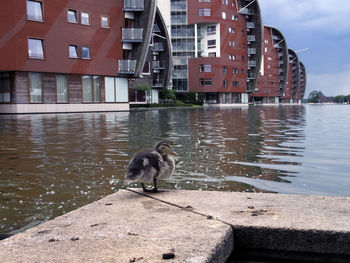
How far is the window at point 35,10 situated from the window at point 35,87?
15.6ft

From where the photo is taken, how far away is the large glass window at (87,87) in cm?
4022

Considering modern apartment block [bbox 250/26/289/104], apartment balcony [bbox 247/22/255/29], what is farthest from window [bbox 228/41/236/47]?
modern apartment block [bbox 250/26/289/104]

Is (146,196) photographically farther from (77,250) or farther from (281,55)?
(281,55)

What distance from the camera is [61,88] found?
125 feet

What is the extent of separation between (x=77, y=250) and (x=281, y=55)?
133001 mm

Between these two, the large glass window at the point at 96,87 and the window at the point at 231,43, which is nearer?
the large glass window at the point at 96,87

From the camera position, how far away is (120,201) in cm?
397

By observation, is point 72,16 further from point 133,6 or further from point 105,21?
point 133,6

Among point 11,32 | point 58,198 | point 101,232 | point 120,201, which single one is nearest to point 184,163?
point 58,198

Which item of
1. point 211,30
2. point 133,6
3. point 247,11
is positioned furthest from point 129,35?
point 247,11

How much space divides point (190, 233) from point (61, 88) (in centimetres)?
3724

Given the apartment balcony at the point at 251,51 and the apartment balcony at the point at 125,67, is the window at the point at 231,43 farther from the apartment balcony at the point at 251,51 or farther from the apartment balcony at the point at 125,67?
the apartment balcony at the point at 125,67

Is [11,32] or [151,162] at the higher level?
[11,32]

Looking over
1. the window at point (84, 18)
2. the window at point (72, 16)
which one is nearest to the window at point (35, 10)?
the window at point (72, 16)
